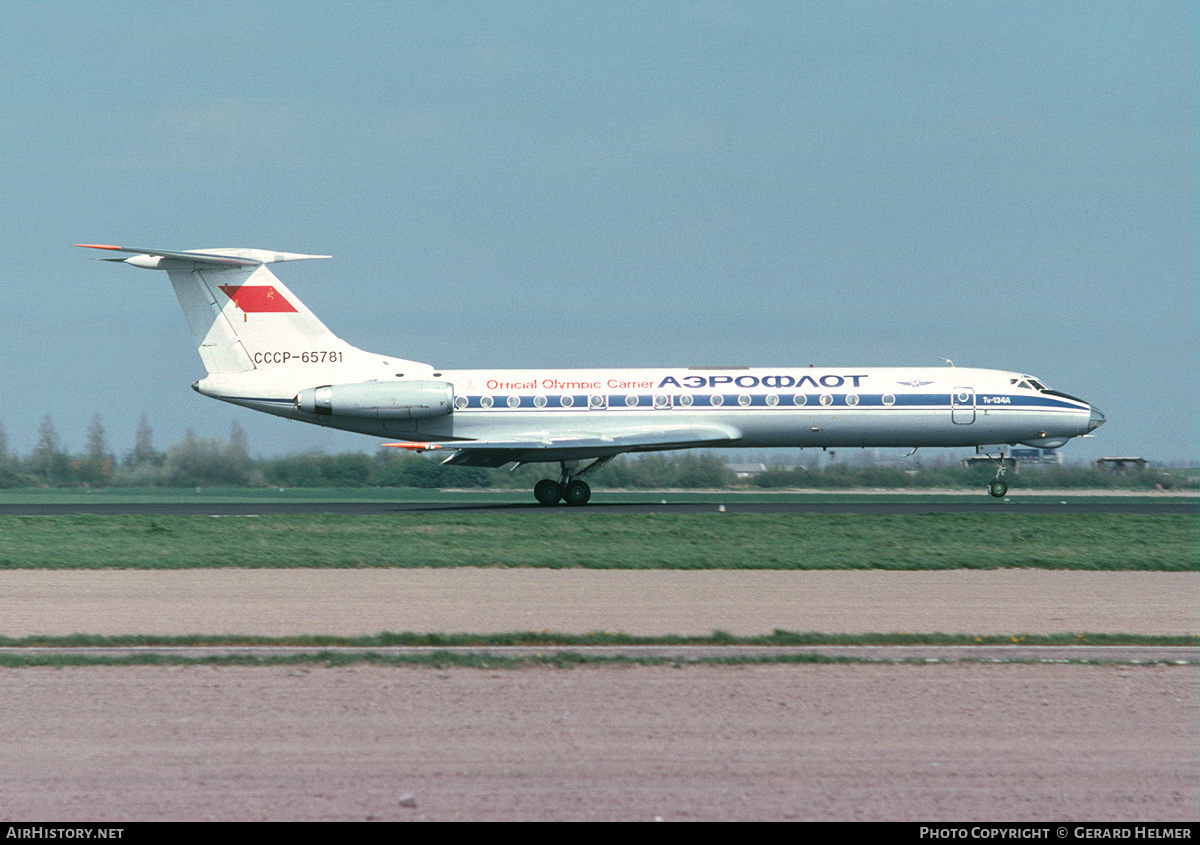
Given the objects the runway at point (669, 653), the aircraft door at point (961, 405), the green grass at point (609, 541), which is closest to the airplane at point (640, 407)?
the aircraft door at point (961, 405)

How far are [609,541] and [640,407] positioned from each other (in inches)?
444

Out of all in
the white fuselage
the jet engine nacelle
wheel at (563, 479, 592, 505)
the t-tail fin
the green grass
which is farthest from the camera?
the t-tail fin

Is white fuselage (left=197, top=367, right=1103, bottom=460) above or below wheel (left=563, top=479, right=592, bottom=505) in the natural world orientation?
above

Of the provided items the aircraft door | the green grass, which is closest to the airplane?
the aircraft door

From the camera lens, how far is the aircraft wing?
30.8 m

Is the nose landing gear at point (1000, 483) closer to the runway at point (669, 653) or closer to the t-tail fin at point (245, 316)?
the t-tail fin at point (245, 316)

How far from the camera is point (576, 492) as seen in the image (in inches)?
1256

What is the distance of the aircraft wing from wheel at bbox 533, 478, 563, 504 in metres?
0.76

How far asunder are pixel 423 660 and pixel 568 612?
327cm

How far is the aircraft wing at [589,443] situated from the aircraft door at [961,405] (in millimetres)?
6234

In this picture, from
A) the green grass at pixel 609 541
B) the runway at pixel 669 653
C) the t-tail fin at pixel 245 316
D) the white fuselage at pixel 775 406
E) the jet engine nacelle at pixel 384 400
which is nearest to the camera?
the runway at pixel 669 653

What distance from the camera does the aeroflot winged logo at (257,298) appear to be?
3306 centimetres

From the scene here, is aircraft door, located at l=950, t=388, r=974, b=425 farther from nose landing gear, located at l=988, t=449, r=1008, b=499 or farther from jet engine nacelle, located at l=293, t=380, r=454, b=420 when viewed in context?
jet engine nacelle, located at l=293, t=380, r=454, b=420

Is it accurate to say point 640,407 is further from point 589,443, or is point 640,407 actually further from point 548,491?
point 548,491
